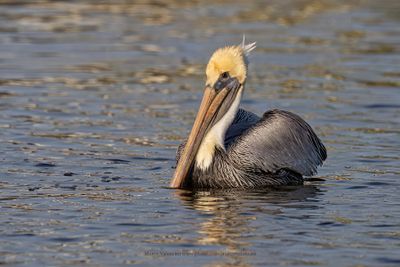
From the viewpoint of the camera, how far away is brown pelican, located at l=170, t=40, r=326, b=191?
27.5 feet

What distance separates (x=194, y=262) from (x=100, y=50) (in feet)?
30.6

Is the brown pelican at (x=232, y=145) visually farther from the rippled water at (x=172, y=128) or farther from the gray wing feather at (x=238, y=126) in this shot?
the rippled water at (x=172, y=128)

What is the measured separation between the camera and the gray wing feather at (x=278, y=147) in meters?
8.45

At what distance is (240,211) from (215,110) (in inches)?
48.2

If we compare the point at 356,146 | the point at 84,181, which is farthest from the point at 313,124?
the point at 84,181

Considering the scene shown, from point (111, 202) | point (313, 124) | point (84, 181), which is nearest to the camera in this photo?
point (111, 202)

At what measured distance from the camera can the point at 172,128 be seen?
10703 mm

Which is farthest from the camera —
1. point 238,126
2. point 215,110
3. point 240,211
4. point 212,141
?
point 238,126

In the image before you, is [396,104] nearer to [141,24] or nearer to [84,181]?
[84,181]

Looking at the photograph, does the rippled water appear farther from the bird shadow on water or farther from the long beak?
the long beak

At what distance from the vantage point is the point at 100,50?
1527 cm

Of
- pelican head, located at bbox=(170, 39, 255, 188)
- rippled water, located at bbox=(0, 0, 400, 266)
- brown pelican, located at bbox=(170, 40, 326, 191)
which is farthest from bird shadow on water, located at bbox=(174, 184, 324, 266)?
pelican head, located at bbox=(170, 39, 255, 188)

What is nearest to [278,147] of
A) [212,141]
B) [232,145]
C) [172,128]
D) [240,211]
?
[232,145]

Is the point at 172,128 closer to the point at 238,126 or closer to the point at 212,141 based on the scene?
the point at 238,126
